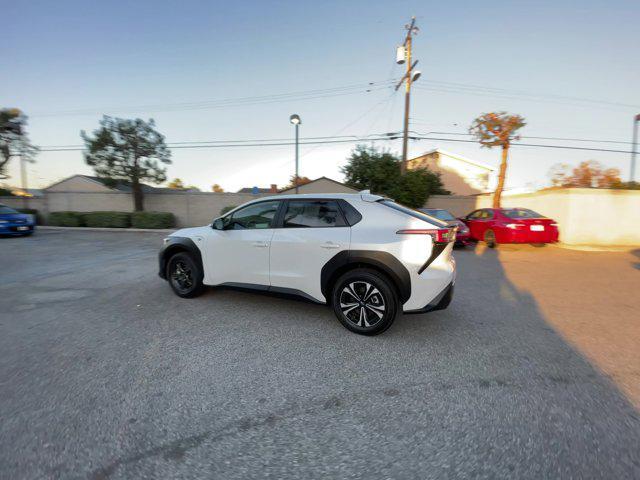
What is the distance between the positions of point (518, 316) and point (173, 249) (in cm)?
542

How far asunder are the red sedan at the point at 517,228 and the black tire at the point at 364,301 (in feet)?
29.2

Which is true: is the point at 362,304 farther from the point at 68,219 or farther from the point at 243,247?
the point at 68,219

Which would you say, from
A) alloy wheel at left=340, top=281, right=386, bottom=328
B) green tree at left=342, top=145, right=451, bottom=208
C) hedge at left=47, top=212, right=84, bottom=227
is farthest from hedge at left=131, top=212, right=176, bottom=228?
alloy wheel at left=340, top=281, right=386, bottom=328

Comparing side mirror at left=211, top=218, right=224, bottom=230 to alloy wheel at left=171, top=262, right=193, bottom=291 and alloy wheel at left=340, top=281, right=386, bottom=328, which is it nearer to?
alloy wheel at left=171, top=262, right=193, bottom=291

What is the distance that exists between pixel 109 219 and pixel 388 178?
18.0 meters

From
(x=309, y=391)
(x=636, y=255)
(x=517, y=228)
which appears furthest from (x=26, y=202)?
(x=636, y=255)

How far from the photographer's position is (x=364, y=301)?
11.9 feet

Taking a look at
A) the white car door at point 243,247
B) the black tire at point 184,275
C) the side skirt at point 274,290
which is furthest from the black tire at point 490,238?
the black tire at point 184,275

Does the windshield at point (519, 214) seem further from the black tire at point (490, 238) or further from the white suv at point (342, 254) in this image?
the white suv at point (342, 254)

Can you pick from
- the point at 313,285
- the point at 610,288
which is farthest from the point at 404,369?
the point at 610,288

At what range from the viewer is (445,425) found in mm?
2191

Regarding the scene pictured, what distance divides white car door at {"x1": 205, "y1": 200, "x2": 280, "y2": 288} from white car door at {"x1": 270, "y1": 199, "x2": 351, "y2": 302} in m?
0.20

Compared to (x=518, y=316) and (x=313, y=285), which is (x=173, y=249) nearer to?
(x=313, y=285)

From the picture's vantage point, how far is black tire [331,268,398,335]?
11.5 ft
